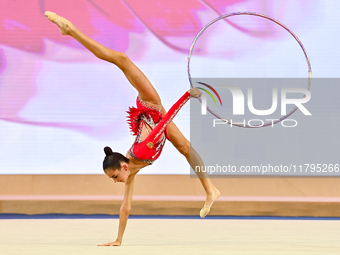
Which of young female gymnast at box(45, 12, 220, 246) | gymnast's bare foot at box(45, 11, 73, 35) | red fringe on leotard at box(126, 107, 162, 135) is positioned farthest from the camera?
red fringe on leotard at box(126, 107, 162, 135)

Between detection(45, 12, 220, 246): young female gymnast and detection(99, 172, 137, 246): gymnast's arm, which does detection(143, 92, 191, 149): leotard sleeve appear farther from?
detection(99, 172, 137, 246): gymnast's arm

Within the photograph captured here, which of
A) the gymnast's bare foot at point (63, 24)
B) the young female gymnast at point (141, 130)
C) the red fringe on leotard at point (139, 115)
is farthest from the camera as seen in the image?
the red fringe on leotard at point (139, 115)

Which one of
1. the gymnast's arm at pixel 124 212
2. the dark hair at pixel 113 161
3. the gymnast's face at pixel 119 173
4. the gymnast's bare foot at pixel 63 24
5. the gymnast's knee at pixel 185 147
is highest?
the gymnast's bare foot at pixel 63 24

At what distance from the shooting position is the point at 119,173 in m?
3.14

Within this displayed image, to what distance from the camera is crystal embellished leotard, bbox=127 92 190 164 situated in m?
3.13

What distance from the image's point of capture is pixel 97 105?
586 cm

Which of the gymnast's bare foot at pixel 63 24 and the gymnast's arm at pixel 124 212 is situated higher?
the gymnast's bare foot at pixel 63 24

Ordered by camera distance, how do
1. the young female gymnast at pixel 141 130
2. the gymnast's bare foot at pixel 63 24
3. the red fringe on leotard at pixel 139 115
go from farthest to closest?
the red fringe on leotard at pixel 139 115
the young female gymnast at pixel 141 130
the gymnast's bare foot at pixel 63 24

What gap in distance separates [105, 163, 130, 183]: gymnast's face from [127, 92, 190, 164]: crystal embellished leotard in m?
0.12

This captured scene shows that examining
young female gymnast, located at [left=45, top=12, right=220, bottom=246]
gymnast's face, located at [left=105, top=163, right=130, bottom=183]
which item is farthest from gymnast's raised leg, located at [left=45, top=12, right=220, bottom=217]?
gymnast's face, located at [left=105, top=163, right=130, bottom=183]

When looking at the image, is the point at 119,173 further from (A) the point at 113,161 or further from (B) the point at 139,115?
(B) the point at 139,115

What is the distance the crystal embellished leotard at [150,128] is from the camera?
313 cm

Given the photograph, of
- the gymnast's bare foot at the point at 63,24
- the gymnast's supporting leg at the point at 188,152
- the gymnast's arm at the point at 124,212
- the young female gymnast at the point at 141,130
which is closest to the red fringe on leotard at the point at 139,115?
the young female gymnast at the point at 141,130

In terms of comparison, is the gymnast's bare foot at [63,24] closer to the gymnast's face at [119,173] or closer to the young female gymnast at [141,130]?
the young female gymnast at [141,130]
